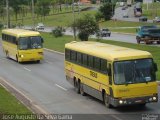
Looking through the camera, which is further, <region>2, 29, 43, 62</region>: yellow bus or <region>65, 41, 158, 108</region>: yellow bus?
<region>2, 29, 43, 62</region>: yellow bus

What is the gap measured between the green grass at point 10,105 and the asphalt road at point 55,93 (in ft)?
→ 3.57

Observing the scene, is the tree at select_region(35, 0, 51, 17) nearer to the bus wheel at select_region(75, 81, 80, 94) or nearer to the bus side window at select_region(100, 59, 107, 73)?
the bus wheel at select_region(75, 81, 80, 94)

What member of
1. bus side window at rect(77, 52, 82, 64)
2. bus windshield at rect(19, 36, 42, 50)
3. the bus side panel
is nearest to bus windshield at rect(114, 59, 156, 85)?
the bus side panel

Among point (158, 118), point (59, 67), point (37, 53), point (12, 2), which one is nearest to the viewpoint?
point (158, 118)

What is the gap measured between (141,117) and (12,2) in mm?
114037

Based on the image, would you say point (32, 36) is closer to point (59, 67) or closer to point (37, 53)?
point (37, 53)

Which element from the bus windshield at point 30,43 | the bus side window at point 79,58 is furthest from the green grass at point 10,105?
the bus windshield at point 30,43

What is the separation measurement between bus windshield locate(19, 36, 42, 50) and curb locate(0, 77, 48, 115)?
1183 cm

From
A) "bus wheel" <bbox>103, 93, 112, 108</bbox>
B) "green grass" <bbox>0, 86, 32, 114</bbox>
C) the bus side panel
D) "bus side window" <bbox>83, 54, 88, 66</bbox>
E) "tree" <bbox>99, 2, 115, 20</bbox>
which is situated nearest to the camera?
"green grass" <bbox>0, 86, 32, 114</bbox>

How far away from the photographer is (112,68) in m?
20.1

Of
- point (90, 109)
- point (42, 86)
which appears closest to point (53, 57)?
point (42, 86)

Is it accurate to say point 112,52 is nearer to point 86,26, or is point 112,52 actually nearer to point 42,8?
point 86,26

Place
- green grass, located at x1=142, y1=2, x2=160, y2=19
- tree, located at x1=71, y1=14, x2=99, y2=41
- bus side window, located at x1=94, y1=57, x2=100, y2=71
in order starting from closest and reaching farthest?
1. bus side window, located at x1=94, y1=57, x2=100, y2=71
2. tree, located at x1=71, y1=14, x2=99, y2=41
3. green grass, located at x1=142, y1=2, x2=160, y2=19

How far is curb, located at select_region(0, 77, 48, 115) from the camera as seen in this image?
2054cm
